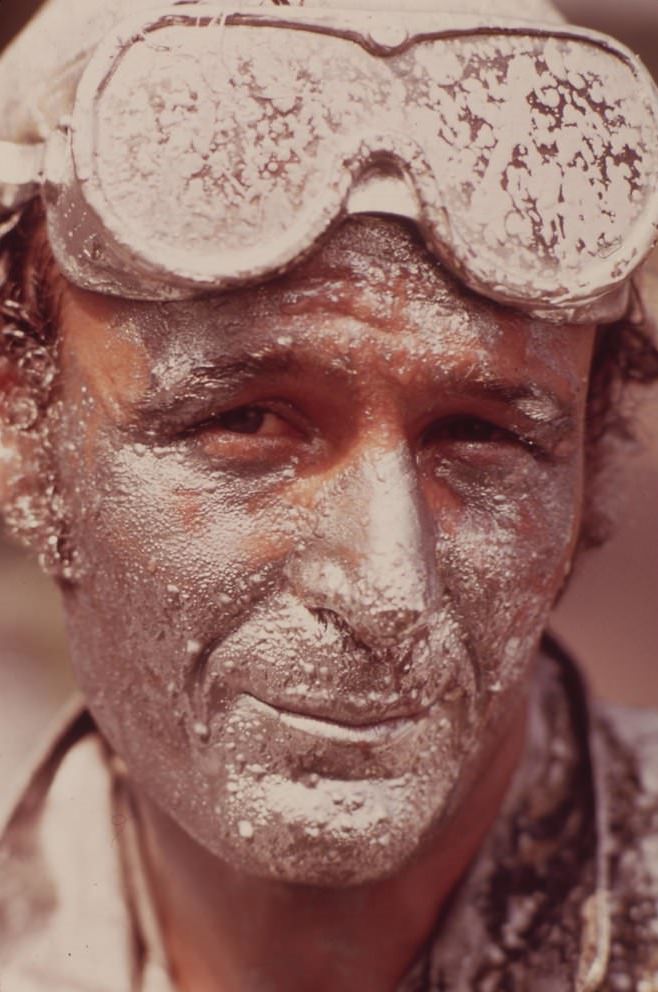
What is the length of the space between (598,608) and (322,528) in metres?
1.87

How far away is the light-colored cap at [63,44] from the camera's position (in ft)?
4.12

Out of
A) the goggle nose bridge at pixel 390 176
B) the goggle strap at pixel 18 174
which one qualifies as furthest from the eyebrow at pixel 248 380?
the goggle strap at pixel 18 174

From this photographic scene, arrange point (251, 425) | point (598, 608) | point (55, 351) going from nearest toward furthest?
point (251, 425) → point (55, 351) → point (598, 608)

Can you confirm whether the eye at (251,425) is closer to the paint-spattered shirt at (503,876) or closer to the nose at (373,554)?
the nose at (373,554)

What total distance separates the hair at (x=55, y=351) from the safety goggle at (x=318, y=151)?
16 cm

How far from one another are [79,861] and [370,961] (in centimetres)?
37

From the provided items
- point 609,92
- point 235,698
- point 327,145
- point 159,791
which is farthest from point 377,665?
point 609,92

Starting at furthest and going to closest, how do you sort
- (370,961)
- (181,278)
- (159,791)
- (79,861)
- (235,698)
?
(79,861) → (370,961) → (159,791) → (235,698) → (181,278)

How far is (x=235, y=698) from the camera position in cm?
127

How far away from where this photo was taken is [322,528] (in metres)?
1.21

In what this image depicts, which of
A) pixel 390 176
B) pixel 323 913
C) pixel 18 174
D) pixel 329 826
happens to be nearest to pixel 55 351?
pixel 18 174

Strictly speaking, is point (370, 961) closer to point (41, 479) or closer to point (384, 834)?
point (384, 834)

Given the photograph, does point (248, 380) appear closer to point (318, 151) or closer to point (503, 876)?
point (318, 151)

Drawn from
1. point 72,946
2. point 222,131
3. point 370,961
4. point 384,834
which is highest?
point 222,131
